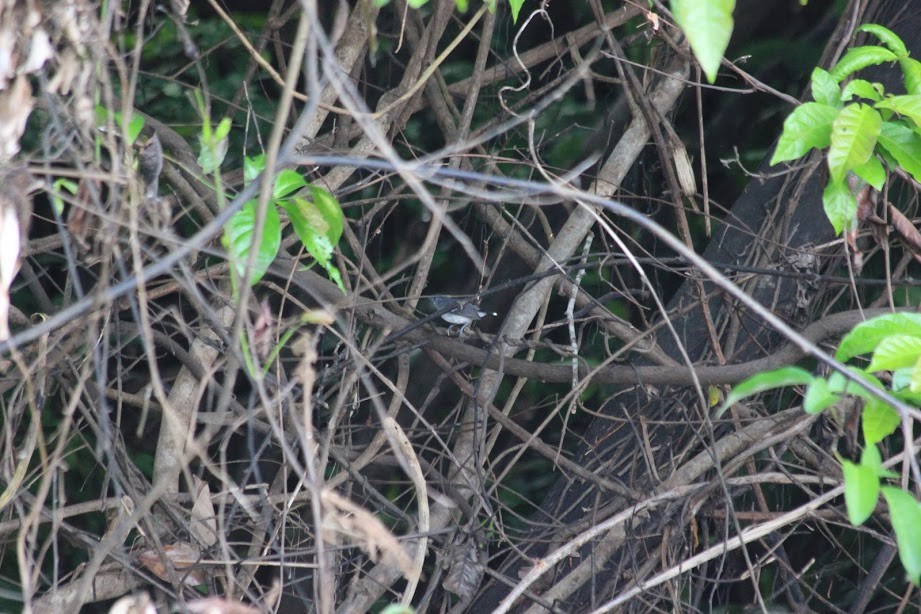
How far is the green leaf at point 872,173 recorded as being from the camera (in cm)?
148

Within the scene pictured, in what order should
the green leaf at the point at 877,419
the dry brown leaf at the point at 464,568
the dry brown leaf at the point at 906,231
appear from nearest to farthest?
1. the green leaf at the point at 877,419
2. the dry brown leaf at the point at 906,231
3. the dry brown leaf at the point at 464,568

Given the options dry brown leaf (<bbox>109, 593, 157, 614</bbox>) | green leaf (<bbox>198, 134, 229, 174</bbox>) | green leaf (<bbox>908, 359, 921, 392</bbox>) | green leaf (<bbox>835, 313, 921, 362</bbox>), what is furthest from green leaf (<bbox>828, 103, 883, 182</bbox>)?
dry brown leaf (<bbox>109, 593, 157, 614</bbox>)

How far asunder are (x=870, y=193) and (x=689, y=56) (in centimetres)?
75

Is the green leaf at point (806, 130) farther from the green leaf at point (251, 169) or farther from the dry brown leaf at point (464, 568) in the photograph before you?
the dry brown leaf at point (464, 568)

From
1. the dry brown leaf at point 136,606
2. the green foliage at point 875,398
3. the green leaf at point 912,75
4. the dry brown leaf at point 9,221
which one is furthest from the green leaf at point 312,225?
the green leaf at point 912,75

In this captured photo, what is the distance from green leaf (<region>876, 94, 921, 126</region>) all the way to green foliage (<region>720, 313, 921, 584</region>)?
382mm

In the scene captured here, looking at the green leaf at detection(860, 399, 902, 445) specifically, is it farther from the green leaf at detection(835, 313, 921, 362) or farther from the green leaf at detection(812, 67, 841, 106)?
the green leaf at detection(812, 67, 841, 106)

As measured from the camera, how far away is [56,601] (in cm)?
202

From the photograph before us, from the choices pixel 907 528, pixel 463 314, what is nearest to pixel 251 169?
pixel 463 314

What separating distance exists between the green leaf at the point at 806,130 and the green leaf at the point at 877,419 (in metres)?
0.46

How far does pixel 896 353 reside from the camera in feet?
4.09

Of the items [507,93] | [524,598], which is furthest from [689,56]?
[524,598]

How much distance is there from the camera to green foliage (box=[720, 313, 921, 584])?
3.32 feet

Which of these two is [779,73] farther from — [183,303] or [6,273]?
[6,273]
